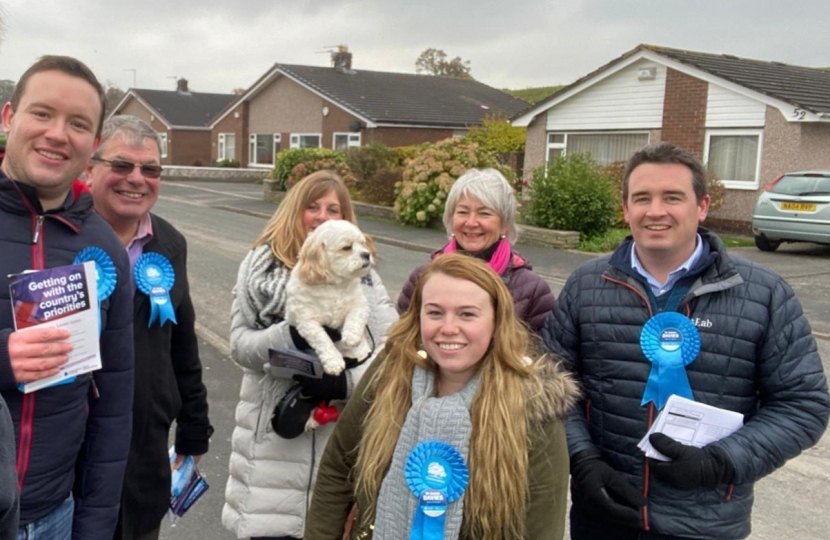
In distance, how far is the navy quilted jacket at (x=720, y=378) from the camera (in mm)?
2391

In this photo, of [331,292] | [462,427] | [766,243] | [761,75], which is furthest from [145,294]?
[761,75]

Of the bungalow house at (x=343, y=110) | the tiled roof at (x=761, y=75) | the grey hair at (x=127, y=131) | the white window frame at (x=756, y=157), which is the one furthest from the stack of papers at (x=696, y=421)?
the bungalow house at (x=343, y=110)

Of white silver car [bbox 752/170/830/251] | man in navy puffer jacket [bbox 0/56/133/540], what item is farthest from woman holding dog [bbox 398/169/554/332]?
white silver car [bbox 752/170/830/251]

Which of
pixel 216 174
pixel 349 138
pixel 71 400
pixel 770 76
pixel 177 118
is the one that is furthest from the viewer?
pixel 177 118

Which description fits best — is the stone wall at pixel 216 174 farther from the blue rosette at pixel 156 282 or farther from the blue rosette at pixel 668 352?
the blue rosette at pixel 668 352

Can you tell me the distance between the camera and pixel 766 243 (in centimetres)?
1631

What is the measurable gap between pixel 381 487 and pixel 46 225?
1.26m

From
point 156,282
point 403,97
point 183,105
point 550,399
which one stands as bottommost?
point 550,399

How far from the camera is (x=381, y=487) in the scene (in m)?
2.32

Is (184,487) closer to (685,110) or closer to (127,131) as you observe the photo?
(127,131)

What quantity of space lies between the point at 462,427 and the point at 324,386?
2.93ft

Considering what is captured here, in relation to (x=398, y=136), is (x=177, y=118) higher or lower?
higher

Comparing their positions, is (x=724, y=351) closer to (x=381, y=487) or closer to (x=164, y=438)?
(x=381, y=487)

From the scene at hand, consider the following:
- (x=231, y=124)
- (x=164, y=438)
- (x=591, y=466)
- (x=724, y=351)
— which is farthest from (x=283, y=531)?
(x=231, y=124)
